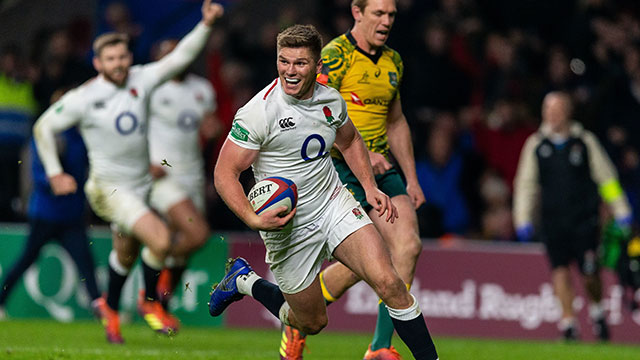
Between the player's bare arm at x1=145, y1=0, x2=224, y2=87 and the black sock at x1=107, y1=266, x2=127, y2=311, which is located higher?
the player's bare arm at x1=145, y1=0, x2=224, y2=87

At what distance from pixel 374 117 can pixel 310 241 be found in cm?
164

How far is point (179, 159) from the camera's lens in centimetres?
1347

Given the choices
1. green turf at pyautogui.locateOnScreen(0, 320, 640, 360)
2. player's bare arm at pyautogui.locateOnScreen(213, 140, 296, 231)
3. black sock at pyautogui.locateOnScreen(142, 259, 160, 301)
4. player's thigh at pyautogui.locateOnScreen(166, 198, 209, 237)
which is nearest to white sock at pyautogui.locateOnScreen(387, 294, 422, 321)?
player's bare arm at pyautogui.locateOnScreen(213, 140, 296, 231)

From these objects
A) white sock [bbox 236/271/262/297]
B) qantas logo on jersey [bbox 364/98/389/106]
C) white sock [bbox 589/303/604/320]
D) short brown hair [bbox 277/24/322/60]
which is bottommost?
white sock [bbox 589/303/604/320]

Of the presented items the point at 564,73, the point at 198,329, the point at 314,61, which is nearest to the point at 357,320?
the point at 198,329

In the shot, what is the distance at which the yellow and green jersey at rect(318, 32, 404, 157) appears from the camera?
27.8 ft

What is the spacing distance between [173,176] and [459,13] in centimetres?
583

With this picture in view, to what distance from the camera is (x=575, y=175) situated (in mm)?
13469

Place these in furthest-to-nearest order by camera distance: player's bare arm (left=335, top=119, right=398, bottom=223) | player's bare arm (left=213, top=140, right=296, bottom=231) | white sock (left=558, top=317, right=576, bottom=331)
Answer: white sock (left=558, top=317, right=576, bottom=331)
player's bare arm (left=335, top=119, right=398, bottom=223)
player's bare arm (left=213, top=140, right=296, bottom=231)

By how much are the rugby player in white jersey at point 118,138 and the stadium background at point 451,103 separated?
3370mm

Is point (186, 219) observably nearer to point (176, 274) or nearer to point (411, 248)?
point (176, 274)

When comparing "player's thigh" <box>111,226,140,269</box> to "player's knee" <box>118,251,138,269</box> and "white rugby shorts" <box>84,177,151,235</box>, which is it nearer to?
"player's knee" <box>118,251,138,269</box>

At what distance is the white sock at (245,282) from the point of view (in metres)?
8.15

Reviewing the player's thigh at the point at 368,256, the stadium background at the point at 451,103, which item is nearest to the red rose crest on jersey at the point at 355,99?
the player's thigh at the point at 368,256
